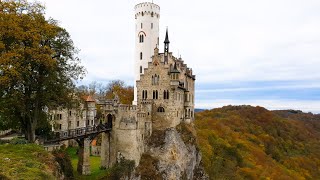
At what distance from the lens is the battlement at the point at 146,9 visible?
49.3 meters

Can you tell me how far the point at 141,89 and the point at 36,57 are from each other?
66.9 feet

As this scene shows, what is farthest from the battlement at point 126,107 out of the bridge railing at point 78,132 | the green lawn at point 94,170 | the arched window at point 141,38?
the arched window at point 141,38

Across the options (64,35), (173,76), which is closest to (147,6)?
(173,76)

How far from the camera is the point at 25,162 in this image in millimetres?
22266

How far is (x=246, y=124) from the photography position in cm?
Answer: 12362

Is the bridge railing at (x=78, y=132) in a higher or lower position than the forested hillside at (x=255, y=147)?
higher

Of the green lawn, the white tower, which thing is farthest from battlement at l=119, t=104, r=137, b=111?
the white tower

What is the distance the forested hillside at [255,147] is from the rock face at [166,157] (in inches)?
589

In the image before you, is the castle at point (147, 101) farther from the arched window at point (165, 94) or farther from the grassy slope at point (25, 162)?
the grassy slope at point (25, 162)

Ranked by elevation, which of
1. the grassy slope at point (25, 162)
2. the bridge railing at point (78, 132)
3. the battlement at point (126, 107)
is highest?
the battlement at point (126, 107)

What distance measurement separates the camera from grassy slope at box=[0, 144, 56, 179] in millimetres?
19891

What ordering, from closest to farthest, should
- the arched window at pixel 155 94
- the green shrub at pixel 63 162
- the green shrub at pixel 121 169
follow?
1. the green shrub at pixel 63 162
2. the green shrub at pixel 121 169
3. the arched window at pixel 155 94

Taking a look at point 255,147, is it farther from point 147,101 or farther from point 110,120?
point 110,120

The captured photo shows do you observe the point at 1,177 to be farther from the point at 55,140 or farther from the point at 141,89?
the point at 141,89
